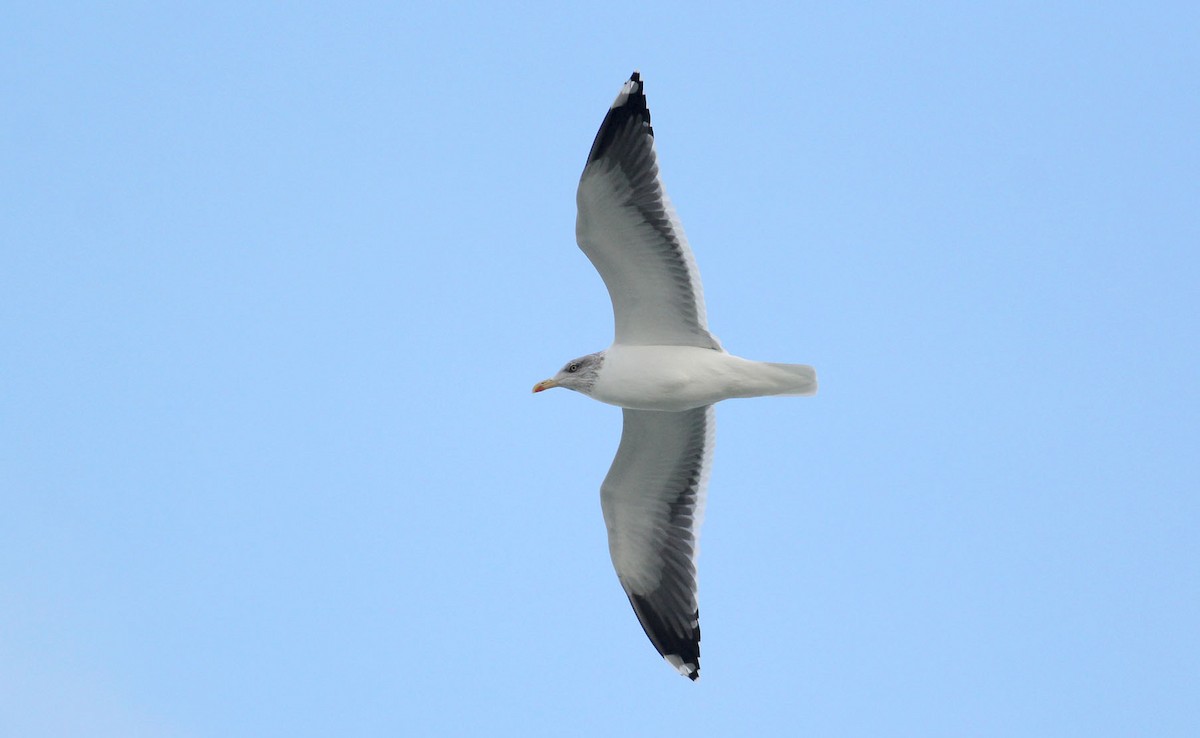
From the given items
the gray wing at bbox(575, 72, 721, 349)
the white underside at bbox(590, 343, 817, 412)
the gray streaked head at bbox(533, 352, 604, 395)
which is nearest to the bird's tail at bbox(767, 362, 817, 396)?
the white underside at bbox(590, 343, 817, 412)

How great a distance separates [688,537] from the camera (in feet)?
40.0

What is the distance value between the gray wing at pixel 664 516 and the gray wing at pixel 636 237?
1076 mm

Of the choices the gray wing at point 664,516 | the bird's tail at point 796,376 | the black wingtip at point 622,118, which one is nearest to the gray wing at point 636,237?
the black wingtip at point 622,118

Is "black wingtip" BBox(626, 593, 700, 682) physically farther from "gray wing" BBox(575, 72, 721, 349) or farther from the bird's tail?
"gray wing" BBox(575, 72, 721, 349)

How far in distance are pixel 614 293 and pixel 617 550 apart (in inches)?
96.7

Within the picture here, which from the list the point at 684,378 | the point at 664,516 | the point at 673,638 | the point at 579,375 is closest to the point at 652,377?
the point at 684,378

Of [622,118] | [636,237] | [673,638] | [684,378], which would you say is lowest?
[673,638]

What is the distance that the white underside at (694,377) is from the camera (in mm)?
11109

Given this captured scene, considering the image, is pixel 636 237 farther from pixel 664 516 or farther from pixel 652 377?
pixel 664 516

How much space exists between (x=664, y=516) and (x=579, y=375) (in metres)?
1.54

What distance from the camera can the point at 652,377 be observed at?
36.7 feet

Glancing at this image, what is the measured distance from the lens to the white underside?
11.1m

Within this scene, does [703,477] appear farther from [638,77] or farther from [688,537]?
[638,77]

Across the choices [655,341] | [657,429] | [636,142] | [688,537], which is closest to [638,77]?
[636,142]
